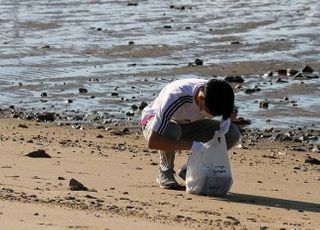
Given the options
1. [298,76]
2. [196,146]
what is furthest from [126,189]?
[298,76]

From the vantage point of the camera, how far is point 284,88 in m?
15.3

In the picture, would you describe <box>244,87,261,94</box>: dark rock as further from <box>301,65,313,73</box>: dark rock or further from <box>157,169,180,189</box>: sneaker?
<box>157,169,180,189</box>: sneaker

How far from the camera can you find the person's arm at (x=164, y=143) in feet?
28.3

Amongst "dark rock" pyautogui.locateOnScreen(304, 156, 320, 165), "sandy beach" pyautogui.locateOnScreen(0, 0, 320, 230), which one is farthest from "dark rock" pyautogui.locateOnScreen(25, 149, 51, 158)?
"dark rock" pyautogui.locateOnScreen(304, 156, 320, 165)

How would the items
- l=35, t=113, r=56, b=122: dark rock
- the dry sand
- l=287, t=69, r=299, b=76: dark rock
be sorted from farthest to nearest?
1. l=287, t=69, r=299, b=76: dark rock
2. l=35, t=113, r=56, b=122: dark rock
3. the dry sand

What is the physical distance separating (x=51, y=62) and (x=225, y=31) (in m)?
5.33

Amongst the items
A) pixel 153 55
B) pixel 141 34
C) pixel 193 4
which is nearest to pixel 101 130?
pixel 153 55

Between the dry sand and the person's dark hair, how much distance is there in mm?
687

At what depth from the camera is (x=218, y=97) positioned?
809 centimetres

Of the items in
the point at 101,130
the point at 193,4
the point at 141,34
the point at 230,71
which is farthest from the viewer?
the point at 193,4

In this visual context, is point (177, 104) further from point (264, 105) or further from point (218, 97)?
point (264, 105)

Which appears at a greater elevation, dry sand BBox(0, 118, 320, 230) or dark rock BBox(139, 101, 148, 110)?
dry sand BBox(0, 118, 320, 230)

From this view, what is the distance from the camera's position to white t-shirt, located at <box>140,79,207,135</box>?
335 inches

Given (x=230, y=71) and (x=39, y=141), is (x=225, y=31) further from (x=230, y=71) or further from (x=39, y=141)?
(x=39, y=141)
